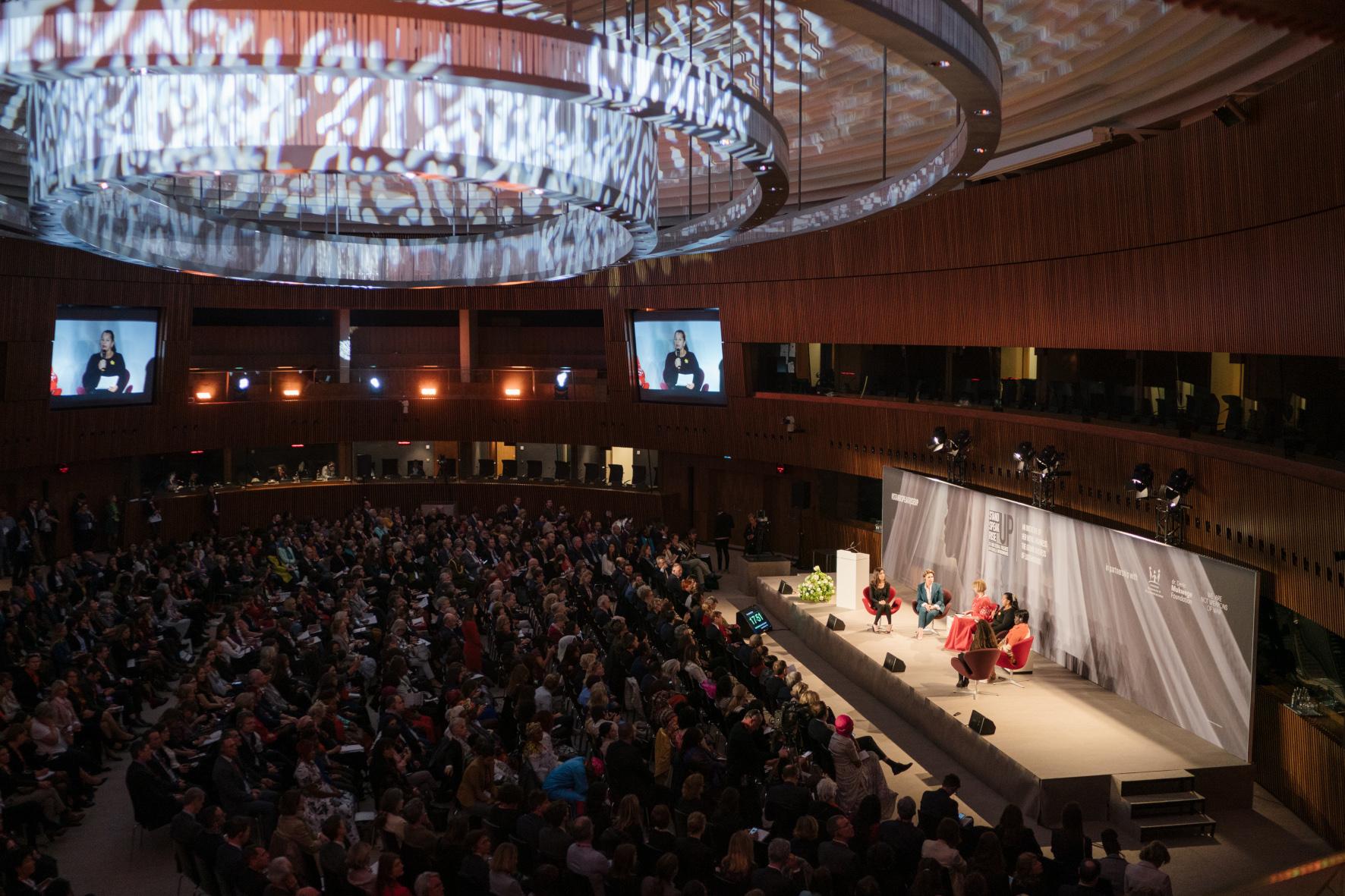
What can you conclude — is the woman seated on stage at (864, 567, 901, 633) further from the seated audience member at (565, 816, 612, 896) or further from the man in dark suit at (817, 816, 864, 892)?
the seated audience member at (565, 816, 612, 896)

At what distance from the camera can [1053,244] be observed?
13898mm

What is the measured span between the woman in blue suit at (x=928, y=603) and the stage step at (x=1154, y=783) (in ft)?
16.0

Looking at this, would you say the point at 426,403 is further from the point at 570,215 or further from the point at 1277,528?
the point at 1277,528

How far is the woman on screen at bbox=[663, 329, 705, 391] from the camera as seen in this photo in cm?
2258

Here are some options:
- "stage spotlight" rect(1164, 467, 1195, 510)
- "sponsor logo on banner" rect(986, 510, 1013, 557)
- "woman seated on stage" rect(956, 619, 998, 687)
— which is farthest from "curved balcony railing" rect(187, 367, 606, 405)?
"stage spotlight" rect(1164, 467, 1195, 510)

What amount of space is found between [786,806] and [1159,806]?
3.49 m

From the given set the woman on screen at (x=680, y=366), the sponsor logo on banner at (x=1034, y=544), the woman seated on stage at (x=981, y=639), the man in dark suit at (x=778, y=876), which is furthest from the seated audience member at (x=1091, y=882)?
the woman on screen at (x=680, y=366)

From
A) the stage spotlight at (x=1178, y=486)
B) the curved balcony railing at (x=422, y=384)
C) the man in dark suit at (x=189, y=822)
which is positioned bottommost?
the man in dark suit at (x=189, y=822)

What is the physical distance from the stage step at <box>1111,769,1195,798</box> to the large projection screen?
812 millimetres

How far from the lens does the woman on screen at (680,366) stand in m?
22.6

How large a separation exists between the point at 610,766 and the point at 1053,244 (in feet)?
27.9

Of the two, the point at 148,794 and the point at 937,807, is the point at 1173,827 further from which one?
the point at 148,794

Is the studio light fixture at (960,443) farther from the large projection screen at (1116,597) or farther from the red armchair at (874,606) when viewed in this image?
the red armchair at (874,606)

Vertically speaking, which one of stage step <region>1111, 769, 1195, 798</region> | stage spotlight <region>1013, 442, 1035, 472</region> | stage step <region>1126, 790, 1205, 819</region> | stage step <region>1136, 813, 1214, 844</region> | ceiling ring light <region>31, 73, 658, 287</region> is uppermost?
ceiling ring light <region>31, 73, 658, 287</region>
